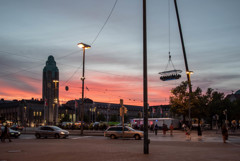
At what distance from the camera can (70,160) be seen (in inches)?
538

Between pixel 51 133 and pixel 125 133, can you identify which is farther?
pixel 51 133

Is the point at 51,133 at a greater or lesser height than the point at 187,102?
lesser

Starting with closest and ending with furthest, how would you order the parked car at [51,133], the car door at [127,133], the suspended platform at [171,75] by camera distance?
the suspended platform at [171,75]
the car door at [127,133]
the parked car at [51,133]

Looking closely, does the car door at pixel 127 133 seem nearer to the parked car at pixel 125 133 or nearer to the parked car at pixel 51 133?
the parked car at pixel 125 133

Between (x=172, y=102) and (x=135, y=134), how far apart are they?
3185 cm

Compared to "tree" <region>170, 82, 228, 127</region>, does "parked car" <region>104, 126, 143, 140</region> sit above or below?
below

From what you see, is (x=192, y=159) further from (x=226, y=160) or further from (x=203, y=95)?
(x=203, y=95)

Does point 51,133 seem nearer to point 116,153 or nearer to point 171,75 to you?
point 171,75

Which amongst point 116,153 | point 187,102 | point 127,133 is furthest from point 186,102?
point 116,153

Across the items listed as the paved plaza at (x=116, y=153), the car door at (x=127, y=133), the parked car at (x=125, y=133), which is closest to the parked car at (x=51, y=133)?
the parked car at (x=125, y=133)

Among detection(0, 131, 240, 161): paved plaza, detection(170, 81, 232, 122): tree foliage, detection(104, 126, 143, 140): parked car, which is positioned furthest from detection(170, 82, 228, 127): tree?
detection(0, 131, 240, 161): paved plaza

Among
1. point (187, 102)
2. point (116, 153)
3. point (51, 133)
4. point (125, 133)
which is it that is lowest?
point (51, 133)

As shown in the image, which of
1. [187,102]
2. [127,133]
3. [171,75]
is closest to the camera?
[171,75]

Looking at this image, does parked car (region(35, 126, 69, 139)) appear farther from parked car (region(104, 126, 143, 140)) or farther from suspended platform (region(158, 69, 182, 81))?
suspended platform (region(158, 69, 182, 81))
